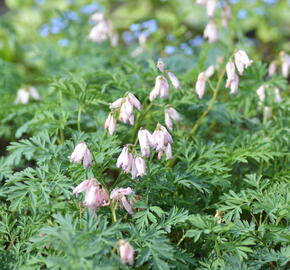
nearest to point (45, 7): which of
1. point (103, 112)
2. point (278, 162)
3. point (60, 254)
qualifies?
point (103, 112)

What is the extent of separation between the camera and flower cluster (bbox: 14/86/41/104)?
162 inches

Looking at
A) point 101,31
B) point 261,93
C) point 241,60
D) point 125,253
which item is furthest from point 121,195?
point 101,31

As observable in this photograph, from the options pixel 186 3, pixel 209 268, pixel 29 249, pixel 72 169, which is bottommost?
pixel 186 3

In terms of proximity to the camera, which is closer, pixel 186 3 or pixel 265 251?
pixel 265 251

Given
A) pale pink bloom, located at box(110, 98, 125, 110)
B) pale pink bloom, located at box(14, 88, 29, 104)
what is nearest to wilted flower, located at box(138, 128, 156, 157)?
pale pink bloom, located at box(110, 98, 125, 110)

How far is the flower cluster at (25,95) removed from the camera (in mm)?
4117

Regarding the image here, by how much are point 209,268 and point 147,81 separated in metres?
1.88

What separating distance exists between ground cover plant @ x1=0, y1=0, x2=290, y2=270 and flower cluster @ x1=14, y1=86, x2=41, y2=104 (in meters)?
0.01

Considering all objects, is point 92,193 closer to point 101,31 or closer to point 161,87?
point 161,87

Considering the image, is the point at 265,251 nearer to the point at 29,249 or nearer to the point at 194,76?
the point at 29,249

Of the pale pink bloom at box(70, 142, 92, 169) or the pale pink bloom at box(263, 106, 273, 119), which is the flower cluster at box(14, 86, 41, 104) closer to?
the pale pink bloom at box(70, 142, 92, 169)

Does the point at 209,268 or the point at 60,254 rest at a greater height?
the point at 60,254

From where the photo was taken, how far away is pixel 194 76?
3.97m

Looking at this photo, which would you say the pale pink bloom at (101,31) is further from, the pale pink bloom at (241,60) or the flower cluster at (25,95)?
the pale pink bloom at (241,60)
